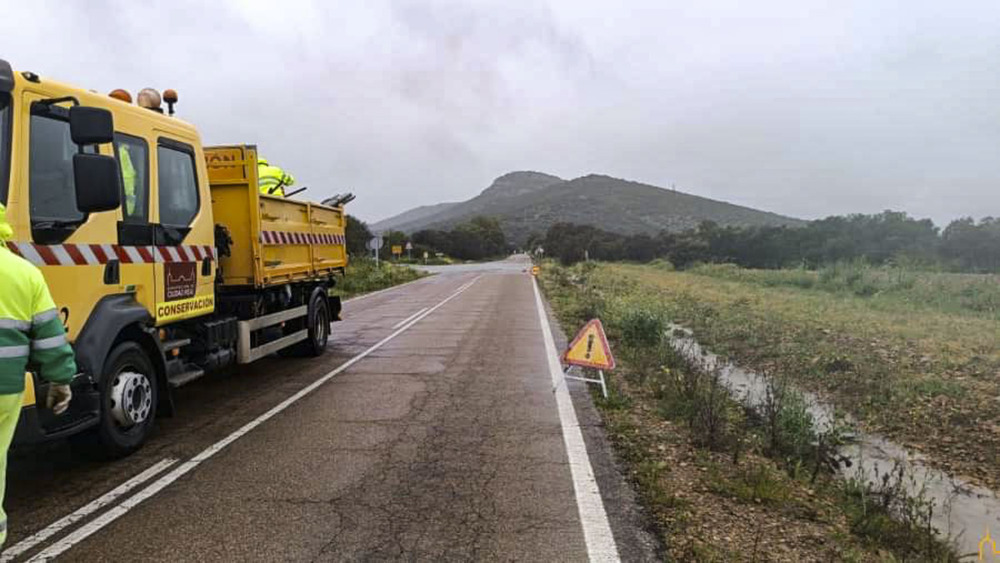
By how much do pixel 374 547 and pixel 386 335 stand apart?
9098 millimetres

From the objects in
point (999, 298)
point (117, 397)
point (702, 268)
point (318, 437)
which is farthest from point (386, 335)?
point (702, 268)

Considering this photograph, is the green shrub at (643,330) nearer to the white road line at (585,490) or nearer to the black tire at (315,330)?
the white road line at (585,490)

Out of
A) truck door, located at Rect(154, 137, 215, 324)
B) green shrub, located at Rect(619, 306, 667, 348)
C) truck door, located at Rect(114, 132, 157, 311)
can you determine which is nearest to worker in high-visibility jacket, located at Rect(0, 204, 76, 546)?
truck door, located at Rect(114, 132, 157, 311)

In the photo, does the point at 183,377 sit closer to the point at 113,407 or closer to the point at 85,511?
the point at 113,407

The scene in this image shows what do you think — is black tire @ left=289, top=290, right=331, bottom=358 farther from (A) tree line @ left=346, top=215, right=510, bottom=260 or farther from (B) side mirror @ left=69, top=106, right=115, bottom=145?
(A) tree line @ left=346, top=215, right=510, bottom=260

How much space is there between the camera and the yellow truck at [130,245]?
4098 mm

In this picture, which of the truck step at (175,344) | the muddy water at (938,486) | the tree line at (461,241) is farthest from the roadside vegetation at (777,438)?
the tree line at (461,241)

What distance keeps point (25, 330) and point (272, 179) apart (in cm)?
625

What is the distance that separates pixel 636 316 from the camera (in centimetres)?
1230

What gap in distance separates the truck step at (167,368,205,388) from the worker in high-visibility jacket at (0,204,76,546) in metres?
2.81

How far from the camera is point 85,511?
3.98m

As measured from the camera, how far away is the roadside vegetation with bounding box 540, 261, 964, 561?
3873 mm

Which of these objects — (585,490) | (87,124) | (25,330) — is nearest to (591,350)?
(585,490)

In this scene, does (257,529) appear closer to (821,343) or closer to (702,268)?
(821,343)
